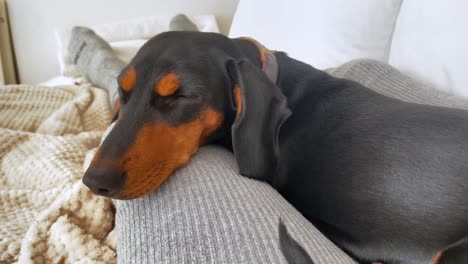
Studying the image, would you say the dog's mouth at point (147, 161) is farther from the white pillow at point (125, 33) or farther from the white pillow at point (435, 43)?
the white pillow at point (125, 33)

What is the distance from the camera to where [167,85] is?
952 mm

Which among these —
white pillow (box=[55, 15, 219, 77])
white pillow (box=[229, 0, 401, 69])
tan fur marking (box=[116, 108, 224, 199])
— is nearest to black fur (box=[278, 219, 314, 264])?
tan fur marking (box=[116, 108, 224, 199])

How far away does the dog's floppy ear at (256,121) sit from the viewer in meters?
0.97

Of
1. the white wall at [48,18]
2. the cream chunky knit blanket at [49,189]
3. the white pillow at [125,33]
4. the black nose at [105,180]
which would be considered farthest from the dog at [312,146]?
the white wall at [48,18]

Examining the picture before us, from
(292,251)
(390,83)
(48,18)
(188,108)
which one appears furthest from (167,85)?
(48,18)

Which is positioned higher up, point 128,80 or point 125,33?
point 128,80

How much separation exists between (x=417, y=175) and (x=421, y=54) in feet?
2.37

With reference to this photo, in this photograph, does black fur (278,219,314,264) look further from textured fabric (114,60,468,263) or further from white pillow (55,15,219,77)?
white pillow (55,15,219,77)

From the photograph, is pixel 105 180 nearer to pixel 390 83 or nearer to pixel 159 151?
pixel 159 151

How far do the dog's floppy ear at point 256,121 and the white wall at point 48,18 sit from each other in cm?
229

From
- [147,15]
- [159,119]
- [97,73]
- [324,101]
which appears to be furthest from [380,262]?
[147,15]

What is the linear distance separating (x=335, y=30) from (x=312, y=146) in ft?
2.70

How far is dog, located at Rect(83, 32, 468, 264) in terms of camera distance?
2.84 feet

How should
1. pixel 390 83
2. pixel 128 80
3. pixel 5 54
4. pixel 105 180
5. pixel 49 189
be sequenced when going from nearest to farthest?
pixel 105 180, pixel 128 80, pixel 49 189, pixel 390 83, pixel 5 54
